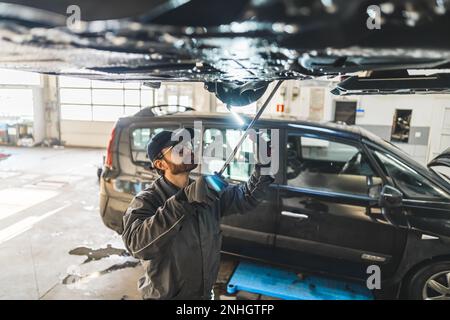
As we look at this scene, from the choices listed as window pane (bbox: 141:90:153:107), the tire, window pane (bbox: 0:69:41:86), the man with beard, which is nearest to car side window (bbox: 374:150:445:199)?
the tire

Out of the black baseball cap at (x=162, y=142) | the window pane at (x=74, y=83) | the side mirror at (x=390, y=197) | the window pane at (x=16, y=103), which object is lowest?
the side mirror at (x=390, y=197)

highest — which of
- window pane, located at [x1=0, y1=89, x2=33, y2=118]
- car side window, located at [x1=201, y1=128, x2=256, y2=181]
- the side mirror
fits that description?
window pane, located at [x1=0, y1=89, x2=33, y2=118]

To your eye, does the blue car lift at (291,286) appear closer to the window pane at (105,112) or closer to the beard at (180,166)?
the beard at (180,166)

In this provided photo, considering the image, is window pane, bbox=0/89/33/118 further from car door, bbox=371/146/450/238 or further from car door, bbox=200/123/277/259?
car door, bbox=371/146/450/238

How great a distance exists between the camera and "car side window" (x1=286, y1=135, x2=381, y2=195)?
2744 millimetres

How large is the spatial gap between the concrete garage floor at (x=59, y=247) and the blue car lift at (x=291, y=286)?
0.61 ft

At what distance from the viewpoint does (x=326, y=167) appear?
3.73 metres

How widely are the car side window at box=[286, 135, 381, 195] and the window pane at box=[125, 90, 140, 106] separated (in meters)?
7.63

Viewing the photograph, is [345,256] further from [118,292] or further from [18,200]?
[18,200]

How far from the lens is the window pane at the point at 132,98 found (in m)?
10.1

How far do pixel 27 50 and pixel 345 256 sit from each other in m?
2.48

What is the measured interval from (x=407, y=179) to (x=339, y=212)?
0.62 metres

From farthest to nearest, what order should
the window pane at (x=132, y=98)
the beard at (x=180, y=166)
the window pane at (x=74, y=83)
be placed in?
the window pane at (x=74, y=83) → the window pane at (x=132, y=98) → the beard at (x=180, y=166)

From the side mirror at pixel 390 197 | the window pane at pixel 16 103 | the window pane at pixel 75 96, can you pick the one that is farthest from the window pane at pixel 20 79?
the side mirror at pixel 390 197
